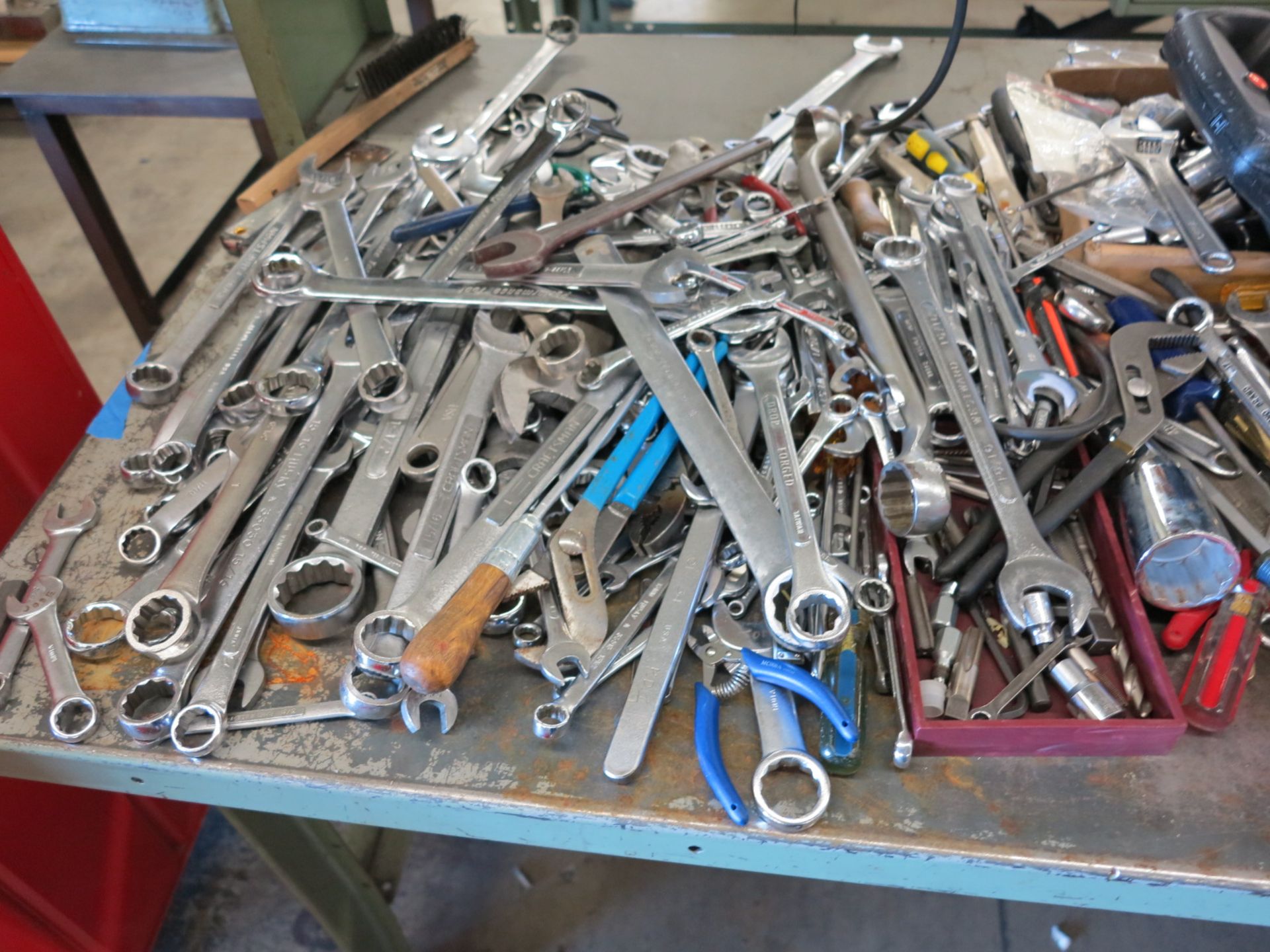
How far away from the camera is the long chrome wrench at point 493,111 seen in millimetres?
1540

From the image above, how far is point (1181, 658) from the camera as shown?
3.05 feet

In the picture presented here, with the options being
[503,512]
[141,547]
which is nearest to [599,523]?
[503,512]

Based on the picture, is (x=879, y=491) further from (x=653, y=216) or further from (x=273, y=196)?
(x=273, y=196)

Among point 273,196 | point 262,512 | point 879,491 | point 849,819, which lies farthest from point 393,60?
point 849,819

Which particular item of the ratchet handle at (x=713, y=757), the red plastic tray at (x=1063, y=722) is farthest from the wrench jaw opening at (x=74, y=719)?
the red plastic tray at (x=1063, y=722)

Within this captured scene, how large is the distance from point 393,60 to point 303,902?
61.4 inches

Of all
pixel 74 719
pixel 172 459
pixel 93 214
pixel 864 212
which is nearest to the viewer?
pixel 74 719

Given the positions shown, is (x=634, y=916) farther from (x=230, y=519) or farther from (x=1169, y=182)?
(x=1169, y=182)

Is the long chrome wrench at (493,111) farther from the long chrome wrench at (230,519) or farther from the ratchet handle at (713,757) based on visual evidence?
the ratchet handle at (713,757)

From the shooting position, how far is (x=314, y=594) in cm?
102

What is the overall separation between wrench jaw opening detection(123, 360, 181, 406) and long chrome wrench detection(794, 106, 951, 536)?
3.08 feet

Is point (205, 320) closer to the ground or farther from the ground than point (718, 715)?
farther from the ground

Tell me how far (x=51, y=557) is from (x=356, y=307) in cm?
50

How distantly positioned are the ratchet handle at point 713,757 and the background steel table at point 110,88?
1562 mm
